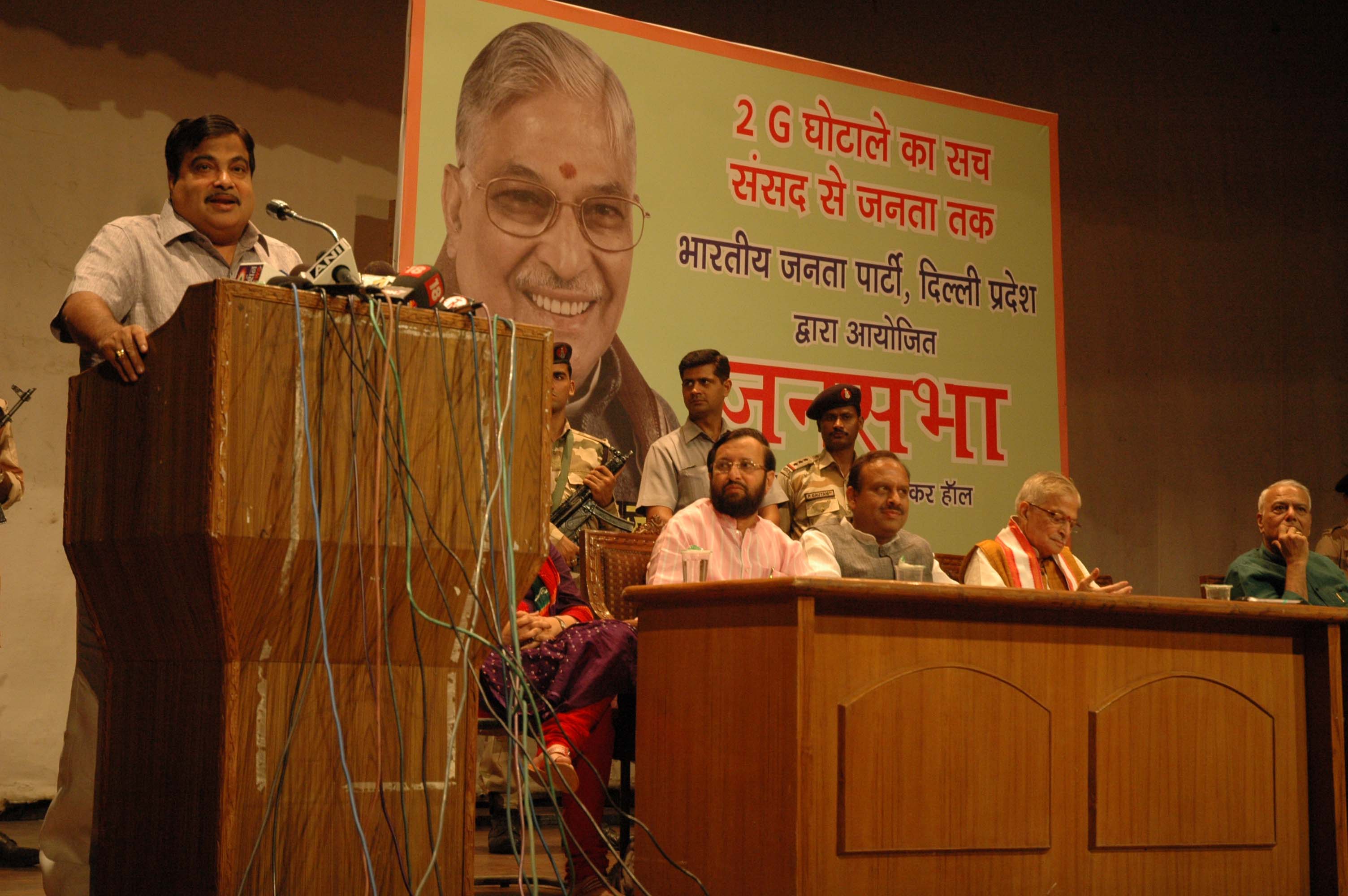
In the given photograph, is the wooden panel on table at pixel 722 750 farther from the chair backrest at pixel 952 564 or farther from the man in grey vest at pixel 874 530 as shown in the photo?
the chair backrest at pixel 952 564

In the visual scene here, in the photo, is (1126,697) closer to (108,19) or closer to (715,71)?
(715,71)

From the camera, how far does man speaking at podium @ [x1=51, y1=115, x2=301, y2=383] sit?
232cm

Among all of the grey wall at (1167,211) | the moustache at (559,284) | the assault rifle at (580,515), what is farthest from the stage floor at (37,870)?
the grey wall at (1167,211)

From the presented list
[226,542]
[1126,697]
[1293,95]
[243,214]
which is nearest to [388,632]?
[226,542]

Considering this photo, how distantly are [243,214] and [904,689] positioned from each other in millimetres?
1670

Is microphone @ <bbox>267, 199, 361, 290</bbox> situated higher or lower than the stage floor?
higher

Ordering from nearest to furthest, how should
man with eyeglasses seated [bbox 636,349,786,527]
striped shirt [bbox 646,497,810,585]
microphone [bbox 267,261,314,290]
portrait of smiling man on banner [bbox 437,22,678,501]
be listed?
microphone [bbox 267,261,314,290] < striped shirt [bbox 646,497,810,585] < man with eyeglasses seated [bbox 636,349,786,527] < portrait of smiling man on banner [bbox 437,22,678,501]

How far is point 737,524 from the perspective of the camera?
4098 mm

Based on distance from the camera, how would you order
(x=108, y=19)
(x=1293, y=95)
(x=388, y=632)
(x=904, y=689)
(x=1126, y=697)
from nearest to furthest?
(x=388, y=632)
(x=904, y=689)
(x=1126, y=697)
(x=108, y=19)
(x=1293, y=95)

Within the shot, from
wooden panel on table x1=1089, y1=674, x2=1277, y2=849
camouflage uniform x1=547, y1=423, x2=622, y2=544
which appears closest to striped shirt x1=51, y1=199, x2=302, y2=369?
wooden panel on table x1=1089, y1=674, x2=1277, y2=849

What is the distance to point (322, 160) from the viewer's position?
564cm

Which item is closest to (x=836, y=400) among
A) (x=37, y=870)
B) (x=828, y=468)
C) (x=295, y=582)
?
(x=828, y=468)

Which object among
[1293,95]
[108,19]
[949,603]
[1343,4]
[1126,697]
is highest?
[1343,4]

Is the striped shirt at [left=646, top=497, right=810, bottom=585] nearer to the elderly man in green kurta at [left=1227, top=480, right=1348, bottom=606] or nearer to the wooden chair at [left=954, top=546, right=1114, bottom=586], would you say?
the wooden chair at [left=954, top=546, right=1114, bottom=586]
